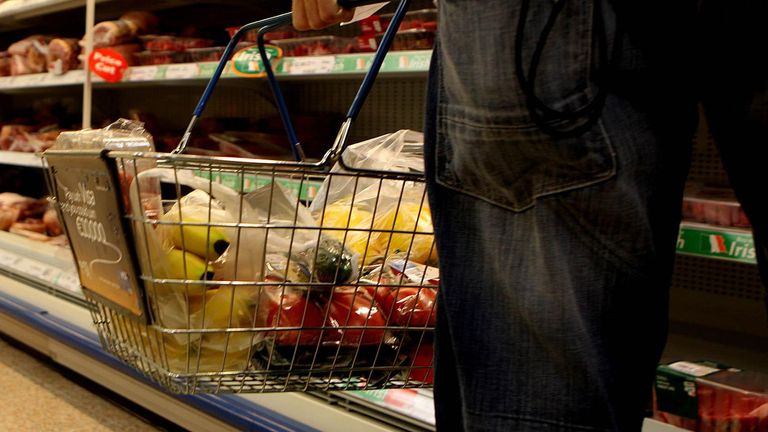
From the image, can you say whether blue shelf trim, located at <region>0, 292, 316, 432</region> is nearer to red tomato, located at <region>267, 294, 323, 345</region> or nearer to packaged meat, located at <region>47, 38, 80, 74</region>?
red tomato, located at <region>267, 294, 323, 345</region>

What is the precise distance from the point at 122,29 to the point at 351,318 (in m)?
2.48

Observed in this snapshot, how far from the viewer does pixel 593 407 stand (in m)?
0.51

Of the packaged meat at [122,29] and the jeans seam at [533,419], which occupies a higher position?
the packaged meat at [122,29]

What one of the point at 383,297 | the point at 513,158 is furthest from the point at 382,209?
the point at 513,158

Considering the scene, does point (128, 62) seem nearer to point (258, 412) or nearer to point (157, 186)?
point (258, 412)

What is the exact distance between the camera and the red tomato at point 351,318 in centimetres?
81

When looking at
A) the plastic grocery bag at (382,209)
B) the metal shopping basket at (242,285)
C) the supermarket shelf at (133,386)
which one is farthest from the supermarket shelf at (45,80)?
the metal shopping basket at (242,285)

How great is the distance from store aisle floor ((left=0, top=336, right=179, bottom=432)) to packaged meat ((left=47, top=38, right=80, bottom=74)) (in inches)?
48.6

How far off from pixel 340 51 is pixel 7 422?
142cm

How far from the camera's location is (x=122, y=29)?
2916 mm

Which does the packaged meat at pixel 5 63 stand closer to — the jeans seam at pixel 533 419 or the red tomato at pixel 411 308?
the red tomato at pixel 411 308

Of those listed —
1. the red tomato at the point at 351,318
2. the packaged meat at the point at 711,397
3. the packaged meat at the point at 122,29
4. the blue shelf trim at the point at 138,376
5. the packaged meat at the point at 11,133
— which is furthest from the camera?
the packaged meat at the point at 11,133

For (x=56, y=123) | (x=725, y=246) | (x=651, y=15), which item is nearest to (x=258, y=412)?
(x=725, y=246)

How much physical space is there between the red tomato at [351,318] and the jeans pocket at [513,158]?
30 centimetres
